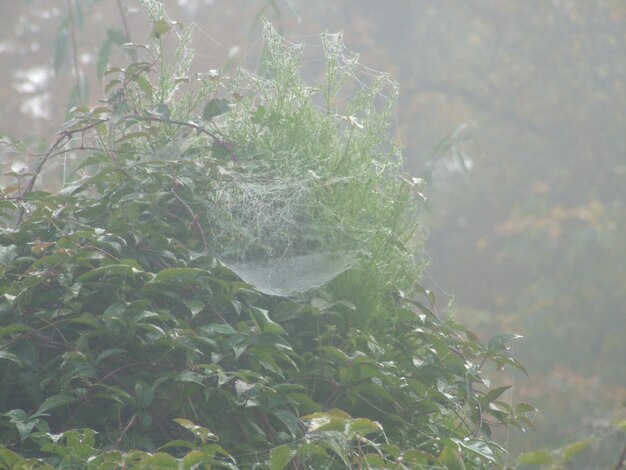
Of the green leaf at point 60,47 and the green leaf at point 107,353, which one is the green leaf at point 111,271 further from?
the green leaf at point 60,47

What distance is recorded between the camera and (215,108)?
1.65m

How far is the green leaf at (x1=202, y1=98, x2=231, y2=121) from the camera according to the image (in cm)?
164

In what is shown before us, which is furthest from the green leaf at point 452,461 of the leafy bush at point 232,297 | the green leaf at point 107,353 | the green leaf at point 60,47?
the green leaf at point 60,47

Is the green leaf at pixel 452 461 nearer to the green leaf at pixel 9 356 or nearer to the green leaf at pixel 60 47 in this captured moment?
the green leaf at pixel 9 356

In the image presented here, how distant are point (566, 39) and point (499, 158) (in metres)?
1.67

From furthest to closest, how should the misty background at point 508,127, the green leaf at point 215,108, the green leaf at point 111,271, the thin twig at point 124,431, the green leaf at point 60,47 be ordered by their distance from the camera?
the misty background at point 508,127 → the green leaf at point 60,47 → the green leaf at point 215,108 → the green leaf at point 111,271 → the thin twig at point 124,431

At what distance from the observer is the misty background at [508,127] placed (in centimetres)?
866

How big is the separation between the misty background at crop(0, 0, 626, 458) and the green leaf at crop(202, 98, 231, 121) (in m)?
7.13

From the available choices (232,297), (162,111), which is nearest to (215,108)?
(162,111)

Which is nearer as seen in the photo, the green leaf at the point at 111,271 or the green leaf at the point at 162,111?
the green leaf at the point at 111,271

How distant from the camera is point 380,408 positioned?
4.92 feet

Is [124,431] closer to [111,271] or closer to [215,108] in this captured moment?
[111,271]

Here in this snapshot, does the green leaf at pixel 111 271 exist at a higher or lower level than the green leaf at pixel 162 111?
lower

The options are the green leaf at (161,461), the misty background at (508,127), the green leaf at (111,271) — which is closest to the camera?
the green leaf at (161,461)
